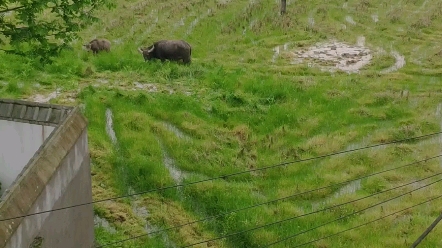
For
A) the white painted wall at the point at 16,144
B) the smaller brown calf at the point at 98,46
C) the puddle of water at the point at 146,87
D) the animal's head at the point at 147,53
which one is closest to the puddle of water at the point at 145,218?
the white painted wall at the point at 16,144

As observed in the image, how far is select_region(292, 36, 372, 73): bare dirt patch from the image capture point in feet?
58.0

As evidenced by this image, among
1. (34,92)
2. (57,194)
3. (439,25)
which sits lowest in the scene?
(439,25)

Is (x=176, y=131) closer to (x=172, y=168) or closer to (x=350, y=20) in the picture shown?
(x=172, y=168)

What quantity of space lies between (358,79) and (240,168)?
253 inches

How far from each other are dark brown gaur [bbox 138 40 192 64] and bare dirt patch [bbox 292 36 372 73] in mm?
3638

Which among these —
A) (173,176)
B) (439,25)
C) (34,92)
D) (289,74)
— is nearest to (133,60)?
(34,92)

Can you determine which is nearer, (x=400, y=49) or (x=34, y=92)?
(x=34, y=92)

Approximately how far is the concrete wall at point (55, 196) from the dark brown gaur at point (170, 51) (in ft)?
31.4

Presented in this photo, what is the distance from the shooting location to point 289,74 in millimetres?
16844

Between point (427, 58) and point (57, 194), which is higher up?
point (57, 194)

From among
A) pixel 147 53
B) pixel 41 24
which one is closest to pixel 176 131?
pixel 147 53

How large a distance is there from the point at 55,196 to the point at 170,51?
10939 millimetres

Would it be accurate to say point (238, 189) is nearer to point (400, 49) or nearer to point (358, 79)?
point (358, 79)

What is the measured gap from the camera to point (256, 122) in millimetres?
13367
